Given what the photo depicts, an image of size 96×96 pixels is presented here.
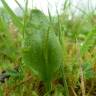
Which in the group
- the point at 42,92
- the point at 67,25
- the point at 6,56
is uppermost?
the point at 67,25

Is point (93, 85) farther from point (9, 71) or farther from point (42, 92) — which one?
point (9, 71)

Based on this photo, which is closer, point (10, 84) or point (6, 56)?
point (10, 84)

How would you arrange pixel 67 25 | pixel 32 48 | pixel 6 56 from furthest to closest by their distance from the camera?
pixel 67 25
pixel 6 56
pixel 32 48

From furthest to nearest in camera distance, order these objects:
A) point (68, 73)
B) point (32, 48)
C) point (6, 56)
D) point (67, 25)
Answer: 1. point (67, 25)
2. point (6, 56)
3. point (68, 73)
4. point (32, 48)

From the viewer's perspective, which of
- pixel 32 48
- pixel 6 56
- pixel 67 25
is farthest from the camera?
pixel 67 25

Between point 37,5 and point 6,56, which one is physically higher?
point 37,5

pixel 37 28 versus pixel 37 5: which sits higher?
pixel 37 5

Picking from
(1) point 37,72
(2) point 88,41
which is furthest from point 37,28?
(2) point 88,41

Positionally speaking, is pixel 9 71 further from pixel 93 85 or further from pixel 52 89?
pixel 93 85

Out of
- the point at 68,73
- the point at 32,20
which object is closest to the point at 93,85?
the point at 68,73
